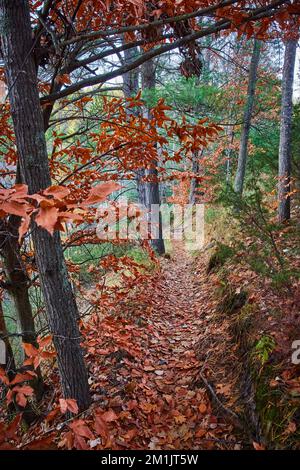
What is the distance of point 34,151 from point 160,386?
2.93 meters

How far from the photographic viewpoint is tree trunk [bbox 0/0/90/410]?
6.51 feet

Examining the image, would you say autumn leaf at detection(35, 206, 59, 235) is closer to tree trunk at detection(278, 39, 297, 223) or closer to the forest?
the forest

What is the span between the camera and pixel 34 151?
2113mm

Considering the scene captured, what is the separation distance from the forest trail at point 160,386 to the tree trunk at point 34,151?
0.65 metres

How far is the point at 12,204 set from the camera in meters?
1.09

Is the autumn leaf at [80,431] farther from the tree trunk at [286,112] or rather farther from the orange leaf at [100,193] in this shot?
the tree trunk at [286,112]

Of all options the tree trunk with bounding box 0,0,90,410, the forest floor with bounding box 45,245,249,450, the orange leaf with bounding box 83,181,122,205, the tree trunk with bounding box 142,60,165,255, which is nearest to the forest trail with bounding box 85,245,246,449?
the forest floor with bounding box 45,245,249,450

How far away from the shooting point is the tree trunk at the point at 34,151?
1983mm

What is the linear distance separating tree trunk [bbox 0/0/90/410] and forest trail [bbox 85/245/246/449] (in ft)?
2.13

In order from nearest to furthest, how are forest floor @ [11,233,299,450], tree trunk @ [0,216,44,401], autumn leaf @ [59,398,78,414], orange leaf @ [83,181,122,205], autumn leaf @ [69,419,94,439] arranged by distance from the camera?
1. orange leaf @ [83,181,122,205]
2. autumn leaf @ [69,419,94,439]
3. autumn leaf @ [59,398,78,414]
4. forest floor @ [11,233,299,450]
5. tree trunk @ [0,216,44,401]

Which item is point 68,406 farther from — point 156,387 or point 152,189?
point 152,189

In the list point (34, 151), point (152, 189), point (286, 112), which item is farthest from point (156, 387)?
point (152, 189)

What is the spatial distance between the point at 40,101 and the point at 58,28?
1.06m

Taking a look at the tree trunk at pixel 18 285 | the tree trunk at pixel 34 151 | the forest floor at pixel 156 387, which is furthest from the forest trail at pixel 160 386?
the tree trunk at pixel 18 285
